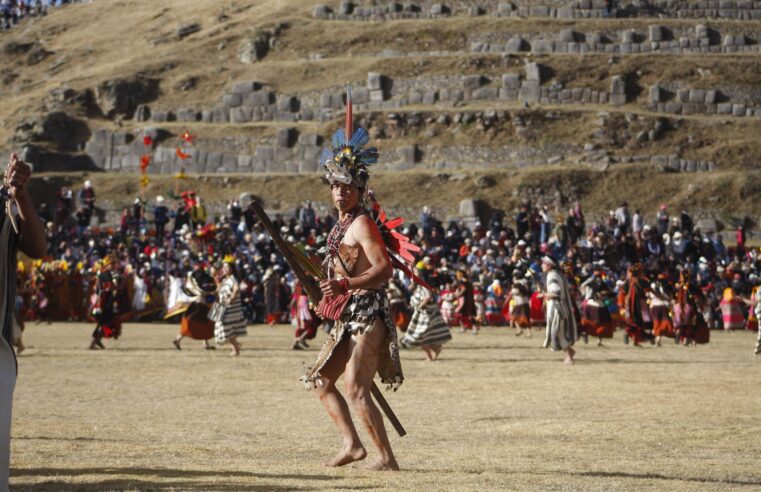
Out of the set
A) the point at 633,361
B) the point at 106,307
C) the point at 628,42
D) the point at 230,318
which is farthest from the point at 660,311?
the point at 628,42

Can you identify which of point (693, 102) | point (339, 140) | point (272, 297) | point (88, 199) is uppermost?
point (693, 102)

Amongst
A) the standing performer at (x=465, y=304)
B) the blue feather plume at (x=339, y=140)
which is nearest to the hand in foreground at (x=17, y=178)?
the blue feather plume at (x=339, y=140)

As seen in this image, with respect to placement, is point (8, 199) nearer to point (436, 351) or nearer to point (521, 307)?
point (436, 351)

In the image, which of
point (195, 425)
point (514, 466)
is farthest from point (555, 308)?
point (514, 466)

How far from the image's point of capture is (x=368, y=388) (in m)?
8.86

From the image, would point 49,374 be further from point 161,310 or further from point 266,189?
point 266,189

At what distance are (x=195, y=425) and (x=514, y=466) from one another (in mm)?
4068

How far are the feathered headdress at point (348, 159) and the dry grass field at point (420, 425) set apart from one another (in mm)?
2096

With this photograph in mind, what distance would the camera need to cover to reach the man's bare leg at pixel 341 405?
896 cm

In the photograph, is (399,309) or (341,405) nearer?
(341,405)

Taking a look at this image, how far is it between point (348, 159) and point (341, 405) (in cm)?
177

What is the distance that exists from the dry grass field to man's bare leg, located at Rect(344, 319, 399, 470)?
0.85 feet

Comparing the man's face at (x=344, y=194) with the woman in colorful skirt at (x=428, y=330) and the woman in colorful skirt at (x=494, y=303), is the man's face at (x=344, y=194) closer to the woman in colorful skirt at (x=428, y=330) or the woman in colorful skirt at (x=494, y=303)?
the woman in colorful skirt at (x=428, y=330)

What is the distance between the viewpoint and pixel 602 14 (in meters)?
64.6
